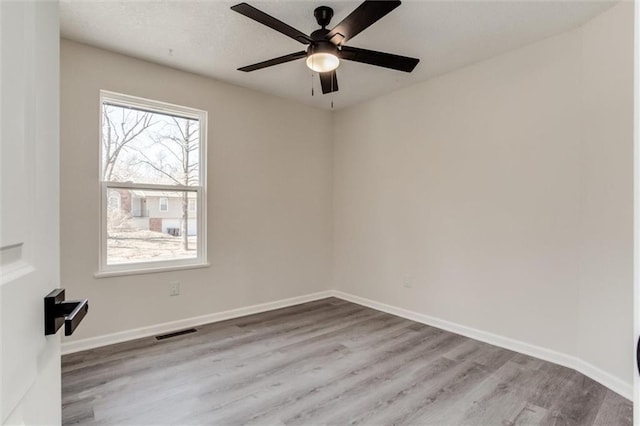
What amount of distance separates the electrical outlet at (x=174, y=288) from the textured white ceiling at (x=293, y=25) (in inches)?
85.5

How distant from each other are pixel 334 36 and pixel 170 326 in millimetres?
3016

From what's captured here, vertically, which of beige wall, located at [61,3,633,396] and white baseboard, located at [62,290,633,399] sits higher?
beige wall, located at [61,3,633,396]

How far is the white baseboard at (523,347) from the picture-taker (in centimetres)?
228

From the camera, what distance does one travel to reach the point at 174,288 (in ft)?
11.1

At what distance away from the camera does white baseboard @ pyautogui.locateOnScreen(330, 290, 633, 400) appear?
2.28 meters

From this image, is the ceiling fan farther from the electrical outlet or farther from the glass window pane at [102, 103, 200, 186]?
the electrical outlet

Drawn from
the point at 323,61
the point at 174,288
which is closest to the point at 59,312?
the point at 323,61

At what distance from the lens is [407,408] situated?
206 cm

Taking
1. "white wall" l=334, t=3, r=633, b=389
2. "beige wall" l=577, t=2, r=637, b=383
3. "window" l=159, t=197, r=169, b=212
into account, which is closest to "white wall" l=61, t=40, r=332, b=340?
"window" l=159, t=197, r=169, b=212

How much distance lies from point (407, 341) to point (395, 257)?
1079 millimetres

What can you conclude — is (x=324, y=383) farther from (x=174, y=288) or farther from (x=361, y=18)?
(x=361, y=18)

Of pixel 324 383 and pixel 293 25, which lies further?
pixel 293 25

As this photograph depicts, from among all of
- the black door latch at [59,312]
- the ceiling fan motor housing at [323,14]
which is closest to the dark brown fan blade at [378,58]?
the ceiling fan motor housing at [323,14]

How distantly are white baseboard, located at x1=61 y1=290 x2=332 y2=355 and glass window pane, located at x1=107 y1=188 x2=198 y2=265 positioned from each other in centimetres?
65
